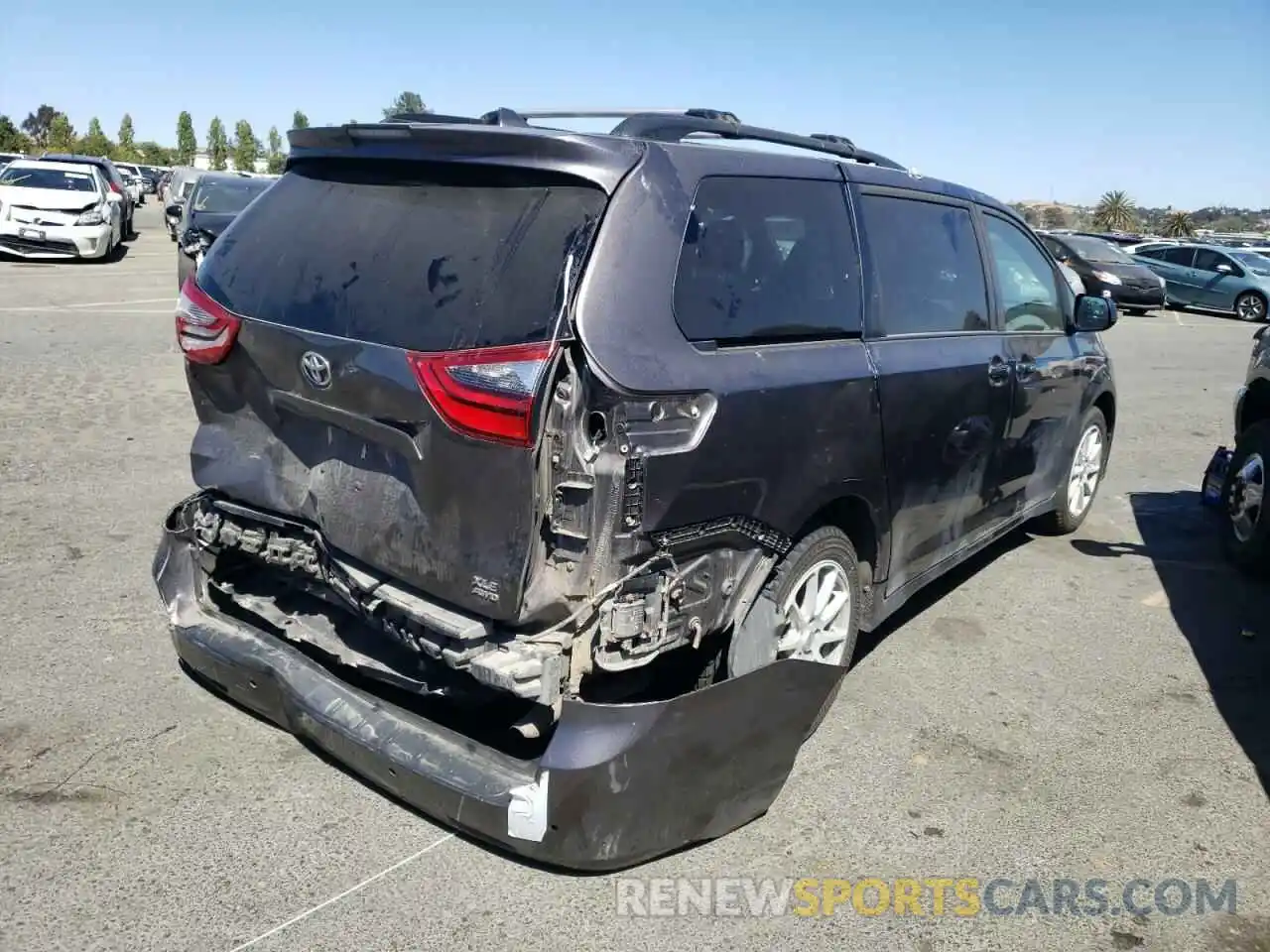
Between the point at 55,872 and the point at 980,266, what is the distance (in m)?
4.13

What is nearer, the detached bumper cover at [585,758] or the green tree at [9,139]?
the detached bumper cover at [585,758]

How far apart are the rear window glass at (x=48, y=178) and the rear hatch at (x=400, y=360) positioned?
1810 cm

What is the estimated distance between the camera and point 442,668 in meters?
3.14

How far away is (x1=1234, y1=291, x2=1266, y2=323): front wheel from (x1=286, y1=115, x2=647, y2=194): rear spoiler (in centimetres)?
2424

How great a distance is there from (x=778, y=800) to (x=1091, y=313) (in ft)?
11.6

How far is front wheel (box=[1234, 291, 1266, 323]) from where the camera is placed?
23156 millimetres

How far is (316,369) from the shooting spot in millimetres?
3062

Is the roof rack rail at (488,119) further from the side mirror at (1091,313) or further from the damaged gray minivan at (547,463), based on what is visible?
the side mirror at (1091,313)

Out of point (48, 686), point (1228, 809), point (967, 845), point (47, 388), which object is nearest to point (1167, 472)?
point (1228, 809)

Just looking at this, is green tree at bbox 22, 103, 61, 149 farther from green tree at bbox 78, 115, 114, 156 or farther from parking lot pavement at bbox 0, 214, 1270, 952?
parking lot pavement at bbox 0, 214, 1270, 952

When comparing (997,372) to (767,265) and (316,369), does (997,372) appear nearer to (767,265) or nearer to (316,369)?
(767,265)

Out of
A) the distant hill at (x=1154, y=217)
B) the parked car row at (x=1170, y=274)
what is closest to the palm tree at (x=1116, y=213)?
the distant hill at (x=1154, y=217)

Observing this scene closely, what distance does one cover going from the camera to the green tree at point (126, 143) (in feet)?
290

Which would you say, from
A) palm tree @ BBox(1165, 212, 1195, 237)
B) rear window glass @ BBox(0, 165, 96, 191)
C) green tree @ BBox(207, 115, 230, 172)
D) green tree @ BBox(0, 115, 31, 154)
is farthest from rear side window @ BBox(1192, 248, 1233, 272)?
green tree @ BBox(207, 115, 230, 172)
